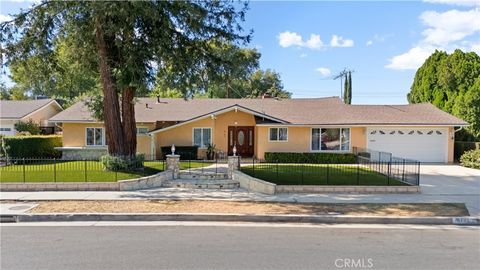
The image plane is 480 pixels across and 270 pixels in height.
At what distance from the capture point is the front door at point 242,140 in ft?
81.3

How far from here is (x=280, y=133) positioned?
24.2 meters

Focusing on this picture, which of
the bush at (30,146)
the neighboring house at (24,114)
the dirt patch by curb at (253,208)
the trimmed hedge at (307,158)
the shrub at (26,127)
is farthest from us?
the neighboring house at (24,114)

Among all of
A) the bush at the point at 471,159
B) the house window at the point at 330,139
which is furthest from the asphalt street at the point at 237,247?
the house window at the point at 330,139

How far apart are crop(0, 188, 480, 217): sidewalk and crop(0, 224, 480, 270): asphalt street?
300 cm

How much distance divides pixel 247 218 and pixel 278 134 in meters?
14.9

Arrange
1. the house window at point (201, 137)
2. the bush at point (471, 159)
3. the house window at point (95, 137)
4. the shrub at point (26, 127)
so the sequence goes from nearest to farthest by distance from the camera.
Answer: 1. the bush at point (471, 159)
2. the house window at point (201, 137)
3. the house window at point (95, 137)
4. the shrub at point (26, 127)

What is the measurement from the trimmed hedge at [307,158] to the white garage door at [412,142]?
8.45 feet

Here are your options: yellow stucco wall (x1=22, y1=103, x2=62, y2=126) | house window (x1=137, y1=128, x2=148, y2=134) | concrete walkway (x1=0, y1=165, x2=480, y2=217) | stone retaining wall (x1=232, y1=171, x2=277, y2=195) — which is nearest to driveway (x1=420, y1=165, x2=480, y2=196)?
concrete walkway (x1=0, y1=165, x2=480, y2=217)

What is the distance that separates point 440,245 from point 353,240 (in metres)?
1.73

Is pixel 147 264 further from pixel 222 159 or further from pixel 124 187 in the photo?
pixel 222 159

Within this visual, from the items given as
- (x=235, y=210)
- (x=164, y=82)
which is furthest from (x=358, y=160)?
(x=235, y=210)

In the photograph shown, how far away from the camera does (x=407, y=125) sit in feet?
78.2

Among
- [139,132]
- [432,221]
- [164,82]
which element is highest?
[164,82]

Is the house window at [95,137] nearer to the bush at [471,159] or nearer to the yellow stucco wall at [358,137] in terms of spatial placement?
the yellow stucco wall at [358,137]
